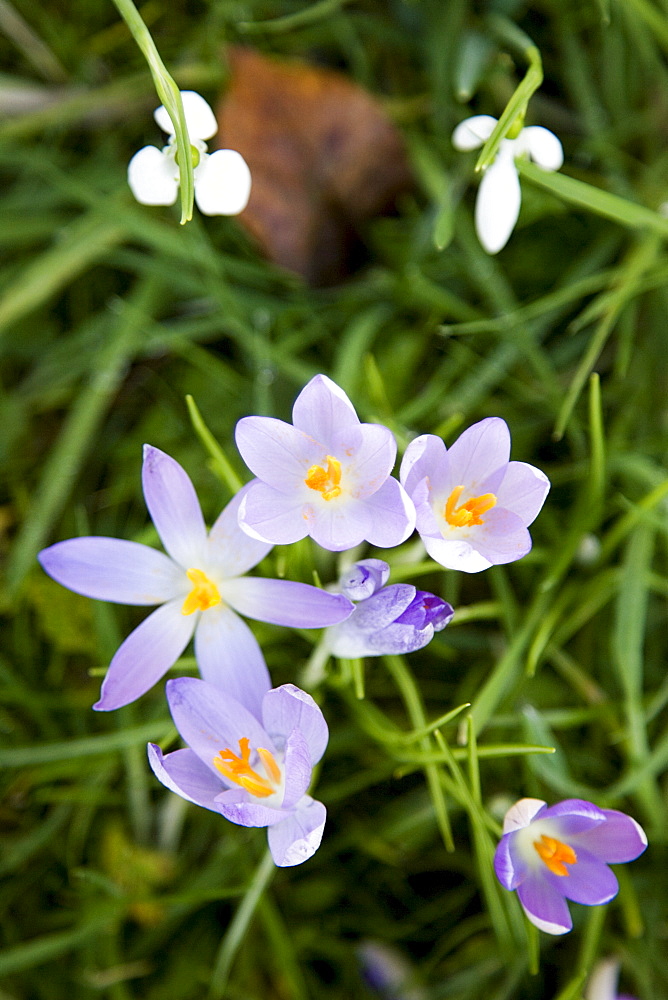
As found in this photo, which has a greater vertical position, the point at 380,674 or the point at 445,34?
the point at 445,34

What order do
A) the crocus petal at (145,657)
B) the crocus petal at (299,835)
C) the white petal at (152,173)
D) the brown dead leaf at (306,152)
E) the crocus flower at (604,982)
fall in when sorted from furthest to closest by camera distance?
the brown dead leaf at (306,152), the crocus flower at (604,982), the white petal at (152,173), the crocus petal at (145,657), the crocus petal at (299,835)

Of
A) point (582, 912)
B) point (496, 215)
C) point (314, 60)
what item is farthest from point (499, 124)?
point (582, 912)

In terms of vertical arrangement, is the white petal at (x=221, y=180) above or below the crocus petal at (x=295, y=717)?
above

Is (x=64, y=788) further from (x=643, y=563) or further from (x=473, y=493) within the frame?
(x=643, y=563)

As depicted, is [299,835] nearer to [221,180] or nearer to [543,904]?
[543,904]

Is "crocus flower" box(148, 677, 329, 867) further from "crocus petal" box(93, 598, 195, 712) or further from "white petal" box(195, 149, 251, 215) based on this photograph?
"white petal" box(195, 149, 251, 215)

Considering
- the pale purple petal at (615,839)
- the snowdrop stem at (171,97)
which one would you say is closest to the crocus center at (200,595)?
the snowdrop stem at (171,97)

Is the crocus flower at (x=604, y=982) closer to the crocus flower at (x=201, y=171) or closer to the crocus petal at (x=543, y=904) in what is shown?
the crocus petal at (x=543, y=904)
